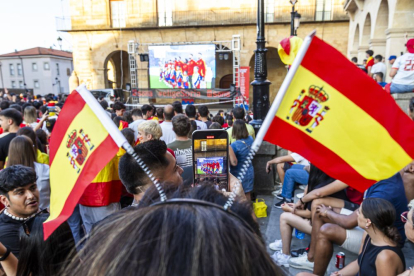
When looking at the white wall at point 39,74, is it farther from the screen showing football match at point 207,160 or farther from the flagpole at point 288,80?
the flagpole at point 288,80

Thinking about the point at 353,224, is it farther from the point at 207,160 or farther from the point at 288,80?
the point at 288,80

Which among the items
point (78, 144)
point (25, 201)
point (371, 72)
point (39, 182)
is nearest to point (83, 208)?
point (39, 182)

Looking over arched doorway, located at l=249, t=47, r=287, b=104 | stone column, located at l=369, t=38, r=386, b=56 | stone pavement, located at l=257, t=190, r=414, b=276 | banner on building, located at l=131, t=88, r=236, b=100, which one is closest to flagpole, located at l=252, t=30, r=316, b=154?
stone pavement, located at l=257, t=190, r=414, b=276

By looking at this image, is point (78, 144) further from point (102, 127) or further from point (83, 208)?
point (83, 208)

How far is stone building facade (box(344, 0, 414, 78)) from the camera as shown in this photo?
29.9 feet

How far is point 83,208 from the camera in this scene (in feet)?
10.7

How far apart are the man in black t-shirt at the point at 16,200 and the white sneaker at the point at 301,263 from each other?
2731 mm

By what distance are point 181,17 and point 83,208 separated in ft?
71.3

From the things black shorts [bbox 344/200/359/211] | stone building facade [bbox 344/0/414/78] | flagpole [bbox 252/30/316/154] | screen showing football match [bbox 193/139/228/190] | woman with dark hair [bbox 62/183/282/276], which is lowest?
black shorts [bbox 344/200/359/211]

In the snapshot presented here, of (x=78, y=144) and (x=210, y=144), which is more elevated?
(x=78, y=144)

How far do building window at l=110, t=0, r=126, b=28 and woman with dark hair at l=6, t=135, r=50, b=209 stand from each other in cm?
2261

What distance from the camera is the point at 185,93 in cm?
1989

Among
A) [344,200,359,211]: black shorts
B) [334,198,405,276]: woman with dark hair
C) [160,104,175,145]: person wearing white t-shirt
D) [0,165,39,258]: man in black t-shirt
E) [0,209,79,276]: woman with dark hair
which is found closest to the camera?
[0,209,79,276]: woman with dark hair

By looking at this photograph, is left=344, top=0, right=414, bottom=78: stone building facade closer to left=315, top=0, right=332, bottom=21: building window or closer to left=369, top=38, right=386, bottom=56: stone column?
left=369, top=38, right=386, bottom=56: stone column
